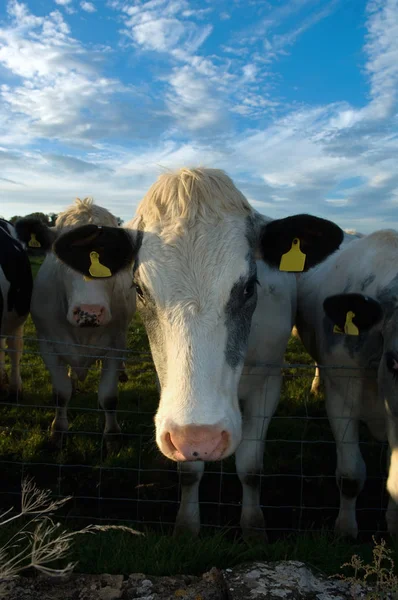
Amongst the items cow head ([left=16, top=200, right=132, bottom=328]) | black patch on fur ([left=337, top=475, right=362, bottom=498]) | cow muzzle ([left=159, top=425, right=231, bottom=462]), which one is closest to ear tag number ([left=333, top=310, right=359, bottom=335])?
black patch on fur ([left=337, top=475, right=362, bottom=498])

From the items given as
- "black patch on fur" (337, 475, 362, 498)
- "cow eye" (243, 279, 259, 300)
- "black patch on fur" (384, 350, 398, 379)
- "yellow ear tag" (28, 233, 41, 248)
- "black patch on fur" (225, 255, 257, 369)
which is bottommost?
"black patch on fur" (337, 475, 362, 498)

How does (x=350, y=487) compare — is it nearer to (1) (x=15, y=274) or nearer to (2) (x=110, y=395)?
(2) (x=110, y=395)

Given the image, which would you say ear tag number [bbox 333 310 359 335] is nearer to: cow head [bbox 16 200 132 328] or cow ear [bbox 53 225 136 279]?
cow ear [bbox 53 225 136 279]

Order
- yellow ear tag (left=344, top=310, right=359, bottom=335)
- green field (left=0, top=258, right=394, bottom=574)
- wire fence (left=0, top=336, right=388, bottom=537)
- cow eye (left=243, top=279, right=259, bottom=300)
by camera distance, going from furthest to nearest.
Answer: wire fence (left=0, top=336, right=388, bottom=537) → yellow ear tag (left=344, top=310, right=359, bottom=335) → green field (left=0, top=258, right=394, bottom=574) → cow eye (left=243, top=279, right=259, bottom=300)

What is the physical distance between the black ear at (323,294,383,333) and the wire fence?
1.29 feet

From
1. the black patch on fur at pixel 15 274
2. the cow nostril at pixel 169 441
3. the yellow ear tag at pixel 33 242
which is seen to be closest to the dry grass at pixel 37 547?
the cow nostril at pixel 169 441

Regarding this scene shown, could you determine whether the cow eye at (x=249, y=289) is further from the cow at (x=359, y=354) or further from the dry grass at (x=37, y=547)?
the dry grass at (x=37, y=547)

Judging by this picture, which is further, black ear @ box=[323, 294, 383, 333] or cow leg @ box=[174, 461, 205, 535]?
cow leg @ box=[174, 461, 205, 535]

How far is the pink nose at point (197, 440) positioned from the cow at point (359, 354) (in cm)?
132

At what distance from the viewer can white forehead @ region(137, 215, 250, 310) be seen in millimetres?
2520

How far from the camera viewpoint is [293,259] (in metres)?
3.13

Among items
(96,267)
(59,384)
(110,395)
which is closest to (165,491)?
(110,395)

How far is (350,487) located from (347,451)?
25 cm

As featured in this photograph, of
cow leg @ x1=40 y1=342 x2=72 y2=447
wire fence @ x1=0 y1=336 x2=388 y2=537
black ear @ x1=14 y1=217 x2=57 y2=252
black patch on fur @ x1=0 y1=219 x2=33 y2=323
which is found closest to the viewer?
wire fence @ x1=0 y1=336 x2=388 y2=537
